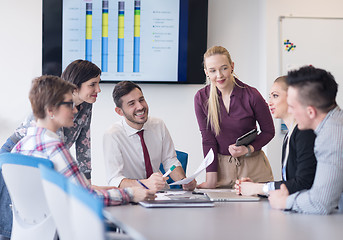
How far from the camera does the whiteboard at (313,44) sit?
4531 millimetres

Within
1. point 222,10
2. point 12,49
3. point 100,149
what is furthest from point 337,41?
point 12,49

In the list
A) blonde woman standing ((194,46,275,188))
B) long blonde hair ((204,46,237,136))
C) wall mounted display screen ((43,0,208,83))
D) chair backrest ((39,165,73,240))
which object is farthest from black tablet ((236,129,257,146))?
wall mounted display screen ((43,0,208,83))

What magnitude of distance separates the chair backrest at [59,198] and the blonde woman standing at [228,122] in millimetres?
1486

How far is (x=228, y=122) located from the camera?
3.11 meters

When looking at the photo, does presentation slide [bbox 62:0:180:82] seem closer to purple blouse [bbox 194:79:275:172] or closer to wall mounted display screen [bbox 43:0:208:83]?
wall mounted display screen [bbox 43:0:208:83]

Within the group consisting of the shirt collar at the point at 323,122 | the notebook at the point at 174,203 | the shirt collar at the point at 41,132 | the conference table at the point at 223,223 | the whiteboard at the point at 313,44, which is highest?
the whiteboard at the point at 313,44

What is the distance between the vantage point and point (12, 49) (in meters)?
4.42

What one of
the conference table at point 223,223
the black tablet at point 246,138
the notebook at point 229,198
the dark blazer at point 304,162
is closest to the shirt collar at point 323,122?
the dark blazer at point 304,162

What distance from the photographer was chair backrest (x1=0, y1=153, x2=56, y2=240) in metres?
1.96

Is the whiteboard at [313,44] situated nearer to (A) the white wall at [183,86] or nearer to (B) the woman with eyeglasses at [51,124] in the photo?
(A) the white wall at [183,86]

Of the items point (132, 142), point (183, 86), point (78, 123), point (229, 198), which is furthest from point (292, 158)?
point (183, 86)

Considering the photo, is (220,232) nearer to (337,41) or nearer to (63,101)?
(63,101)

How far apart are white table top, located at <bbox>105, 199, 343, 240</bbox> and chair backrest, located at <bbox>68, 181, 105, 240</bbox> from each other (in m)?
0.21

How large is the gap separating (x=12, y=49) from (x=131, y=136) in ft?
6.52
